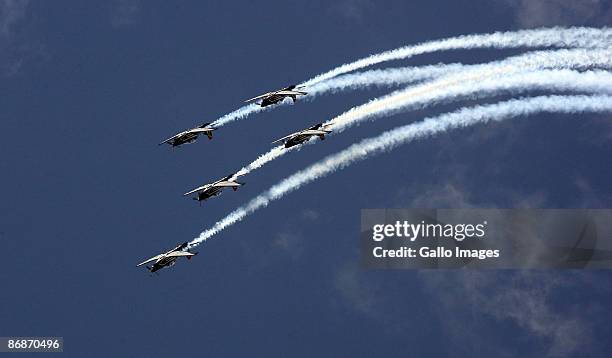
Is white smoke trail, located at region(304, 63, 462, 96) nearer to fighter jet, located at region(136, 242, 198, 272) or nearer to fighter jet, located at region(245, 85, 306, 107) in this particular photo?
fighter jet, located at region(245, 85, 306, 107)

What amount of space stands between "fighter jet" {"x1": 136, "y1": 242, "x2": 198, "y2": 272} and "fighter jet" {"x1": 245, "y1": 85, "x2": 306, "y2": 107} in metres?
16.6

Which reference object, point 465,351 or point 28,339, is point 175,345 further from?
point 465,351

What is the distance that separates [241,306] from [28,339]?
29.6 m

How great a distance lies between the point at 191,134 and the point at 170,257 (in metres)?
12.5

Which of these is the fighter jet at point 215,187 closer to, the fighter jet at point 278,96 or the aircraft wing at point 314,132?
the fighter jet at point 278,96

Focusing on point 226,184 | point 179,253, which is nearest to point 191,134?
point 226,184

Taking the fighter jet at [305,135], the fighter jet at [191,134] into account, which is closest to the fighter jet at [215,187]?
the fighter jet at [191,134]

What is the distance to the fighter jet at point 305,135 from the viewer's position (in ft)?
459

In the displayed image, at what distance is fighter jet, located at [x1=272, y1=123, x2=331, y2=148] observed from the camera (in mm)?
139875

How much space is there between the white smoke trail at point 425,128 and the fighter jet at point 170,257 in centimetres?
560

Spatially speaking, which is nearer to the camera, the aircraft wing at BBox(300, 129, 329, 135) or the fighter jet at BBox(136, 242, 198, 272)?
the aircraft wing at BBox(300, 129, 329, 135)

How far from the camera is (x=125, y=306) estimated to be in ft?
639

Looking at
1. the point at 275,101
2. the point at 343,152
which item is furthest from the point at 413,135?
the point at 275,101

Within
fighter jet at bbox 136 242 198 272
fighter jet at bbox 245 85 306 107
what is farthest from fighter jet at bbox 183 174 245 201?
fighter jet at bbox 245 85 306 107
